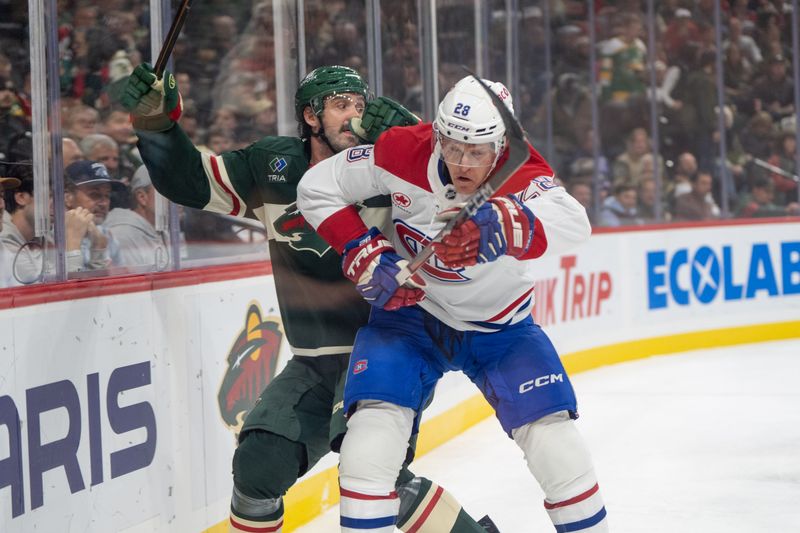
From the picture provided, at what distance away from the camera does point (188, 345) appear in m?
3.12

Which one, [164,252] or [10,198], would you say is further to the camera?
[164,252]

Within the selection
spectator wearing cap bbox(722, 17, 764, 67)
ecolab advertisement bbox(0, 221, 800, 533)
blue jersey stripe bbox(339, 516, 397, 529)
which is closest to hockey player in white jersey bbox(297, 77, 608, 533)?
blue jersey stripe bbox(339, 516, 397, 529)

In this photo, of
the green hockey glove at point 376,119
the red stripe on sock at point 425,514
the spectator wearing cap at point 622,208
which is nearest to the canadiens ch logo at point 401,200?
the green hockey glove at point 376,119

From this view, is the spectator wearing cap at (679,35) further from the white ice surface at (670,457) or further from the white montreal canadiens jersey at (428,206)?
the white montreal canadiens jersey at (428,206)

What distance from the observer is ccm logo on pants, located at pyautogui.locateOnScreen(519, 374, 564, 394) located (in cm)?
230

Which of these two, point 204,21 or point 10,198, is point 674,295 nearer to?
point 204,21

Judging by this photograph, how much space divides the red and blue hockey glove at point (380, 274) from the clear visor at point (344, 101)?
0.42 m

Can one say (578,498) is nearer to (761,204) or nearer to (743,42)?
(761,204)

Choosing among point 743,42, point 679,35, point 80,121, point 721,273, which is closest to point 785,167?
point 743,42

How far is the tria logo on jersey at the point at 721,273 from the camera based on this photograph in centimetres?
727

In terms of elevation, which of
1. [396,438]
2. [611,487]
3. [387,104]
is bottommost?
[611,487]

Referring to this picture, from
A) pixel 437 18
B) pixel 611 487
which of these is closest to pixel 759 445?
pixel 611 487

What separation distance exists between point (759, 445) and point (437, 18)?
2.57m

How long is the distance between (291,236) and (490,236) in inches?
27.3
